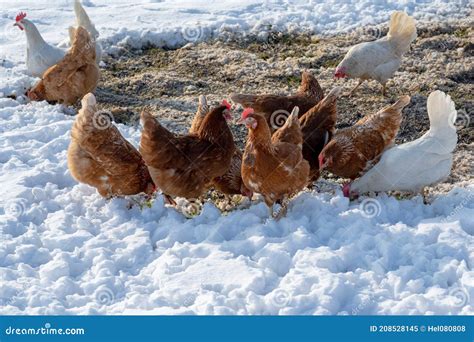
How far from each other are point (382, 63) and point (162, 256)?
4923 mm

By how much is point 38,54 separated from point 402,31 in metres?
5.05

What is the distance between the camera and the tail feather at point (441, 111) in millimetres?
6195

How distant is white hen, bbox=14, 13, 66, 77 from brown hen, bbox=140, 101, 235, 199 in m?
3.84

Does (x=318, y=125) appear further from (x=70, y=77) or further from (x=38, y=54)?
(x=38, y=54)

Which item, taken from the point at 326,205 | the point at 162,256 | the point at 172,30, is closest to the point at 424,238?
the point at 326,205

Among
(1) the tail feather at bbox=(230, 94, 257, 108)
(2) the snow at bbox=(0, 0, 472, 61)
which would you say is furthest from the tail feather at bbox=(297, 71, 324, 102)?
(2) the snow at bbox=(0, 0, 472, 61)

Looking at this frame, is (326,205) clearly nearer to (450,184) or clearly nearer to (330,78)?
(450,184)

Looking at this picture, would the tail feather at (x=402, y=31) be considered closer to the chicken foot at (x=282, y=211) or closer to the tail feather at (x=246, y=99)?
the tail feather at (x=246, y=99)

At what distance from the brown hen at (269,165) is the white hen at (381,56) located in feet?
11.3

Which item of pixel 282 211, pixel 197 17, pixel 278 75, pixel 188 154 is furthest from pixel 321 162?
pixel 197 17

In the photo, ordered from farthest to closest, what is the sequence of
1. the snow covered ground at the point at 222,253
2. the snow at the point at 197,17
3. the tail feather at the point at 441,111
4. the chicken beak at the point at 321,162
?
the snow at the point at 197,17 → the chicken beak at the point at 321,162 → the tail feather at the point at 441,111 → the snow covered ground at the point at 222,253

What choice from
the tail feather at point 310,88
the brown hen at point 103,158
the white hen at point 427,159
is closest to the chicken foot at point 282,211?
the white hen at point 427,159

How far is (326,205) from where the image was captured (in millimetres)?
6145

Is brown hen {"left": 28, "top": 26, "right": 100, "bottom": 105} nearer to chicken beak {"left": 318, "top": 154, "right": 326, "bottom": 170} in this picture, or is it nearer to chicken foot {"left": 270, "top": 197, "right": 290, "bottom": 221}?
chicken beak {"left": 318, "top": 154, "right": 326, "bottom": 170}
